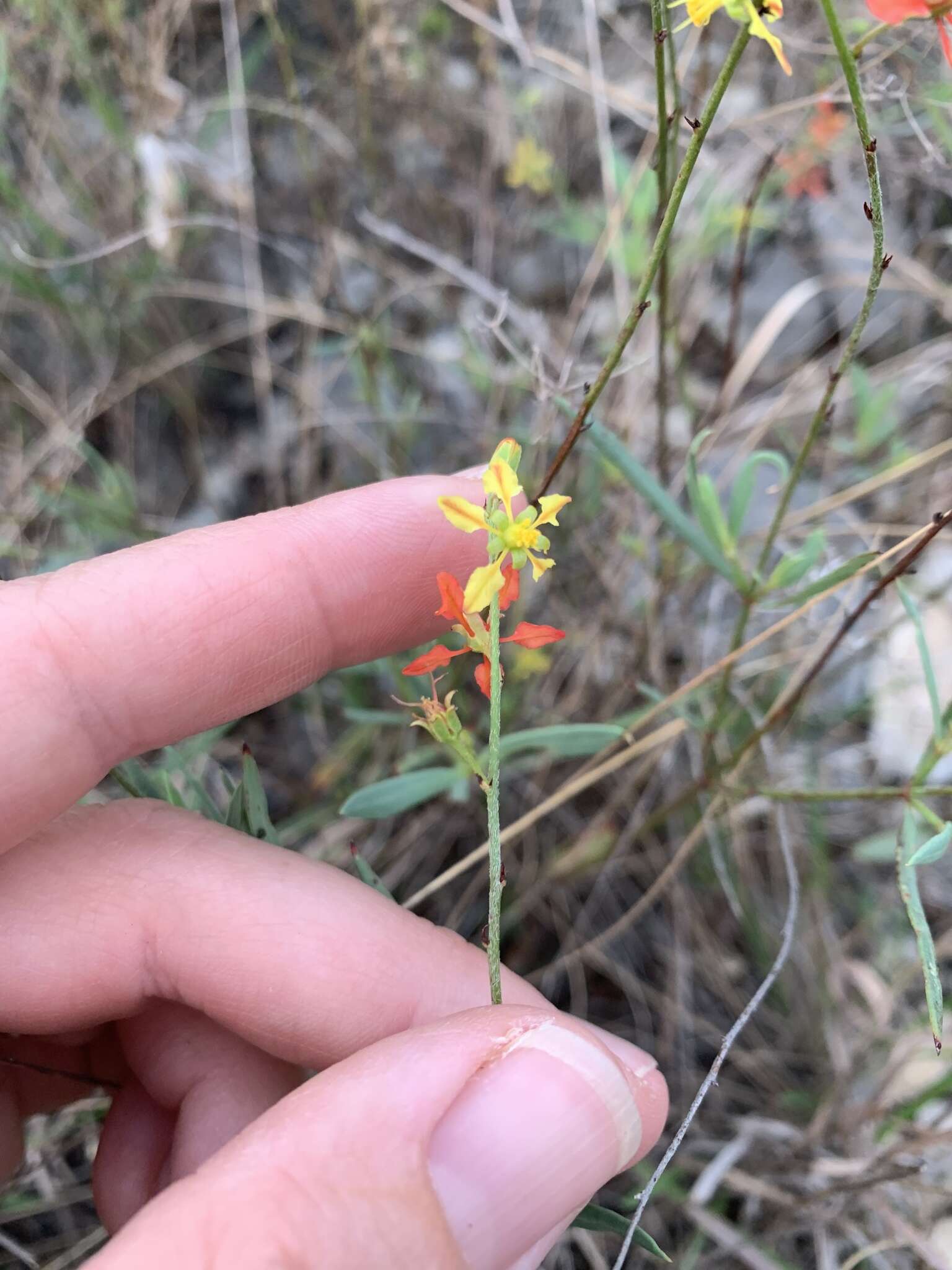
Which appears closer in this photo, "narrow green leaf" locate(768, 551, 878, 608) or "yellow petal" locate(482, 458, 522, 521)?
"yellow petal" locate(482, 458, 522, 521)

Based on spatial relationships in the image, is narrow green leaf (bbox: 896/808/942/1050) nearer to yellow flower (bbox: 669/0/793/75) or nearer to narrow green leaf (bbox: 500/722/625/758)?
narrow green leaf (bbox: 500/722/625/758)

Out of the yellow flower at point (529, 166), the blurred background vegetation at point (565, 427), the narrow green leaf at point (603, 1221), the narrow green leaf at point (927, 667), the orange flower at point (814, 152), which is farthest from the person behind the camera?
the yellow flower at point (529, 166)

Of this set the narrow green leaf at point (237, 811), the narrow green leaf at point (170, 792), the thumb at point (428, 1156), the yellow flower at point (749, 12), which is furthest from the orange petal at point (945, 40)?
the narrow green leaf at point (170, 792)

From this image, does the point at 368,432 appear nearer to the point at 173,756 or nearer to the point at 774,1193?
the point at 173,756

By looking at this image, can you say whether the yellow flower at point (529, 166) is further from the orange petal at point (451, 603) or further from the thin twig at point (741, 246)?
the orange petal at point (451, 603)

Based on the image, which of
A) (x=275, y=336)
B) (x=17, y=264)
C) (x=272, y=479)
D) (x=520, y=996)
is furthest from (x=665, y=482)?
(x=17, y=264)

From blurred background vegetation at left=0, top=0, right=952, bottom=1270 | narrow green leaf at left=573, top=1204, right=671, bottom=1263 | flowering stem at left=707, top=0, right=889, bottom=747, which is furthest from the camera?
blurred background vegetation at left=0, top=0, right=952, bottom=1270

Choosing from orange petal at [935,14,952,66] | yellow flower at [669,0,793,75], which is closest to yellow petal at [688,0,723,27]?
yellow flower at [669,0,793,75]
